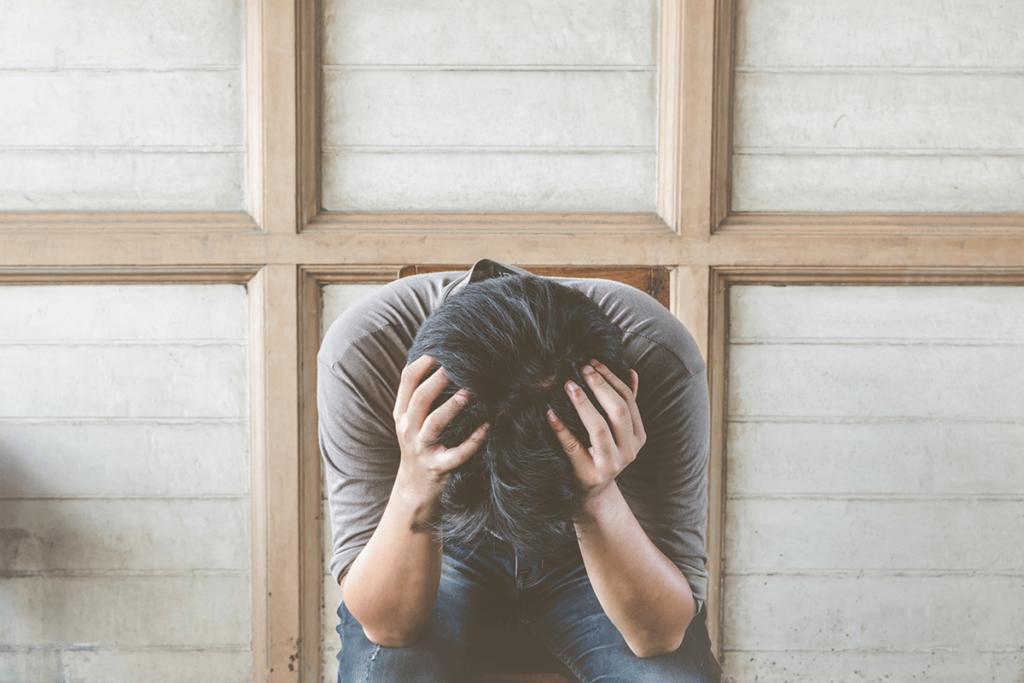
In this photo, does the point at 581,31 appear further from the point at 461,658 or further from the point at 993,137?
the point at 461,658

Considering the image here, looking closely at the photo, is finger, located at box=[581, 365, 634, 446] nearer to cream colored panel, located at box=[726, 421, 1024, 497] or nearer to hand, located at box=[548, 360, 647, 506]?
hand, located at box=[548, 360, 647, 506]

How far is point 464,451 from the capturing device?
56 cm

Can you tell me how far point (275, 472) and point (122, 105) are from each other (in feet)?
2.32

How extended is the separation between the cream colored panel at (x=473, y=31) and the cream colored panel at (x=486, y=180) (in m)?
0.16

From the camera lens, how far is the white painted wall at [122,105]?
1090 millimetres

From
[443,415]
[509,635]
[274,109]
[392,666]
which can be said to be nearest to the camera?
[443,415]

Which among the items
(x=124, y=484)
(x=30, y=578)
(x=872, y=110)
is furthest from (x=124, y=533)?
(x=872, y=110)

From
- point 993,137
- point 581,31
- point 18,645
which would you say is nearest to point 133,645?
point 18,645

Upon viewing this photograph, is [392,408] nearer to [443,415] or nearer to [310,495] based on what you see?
[443,415]

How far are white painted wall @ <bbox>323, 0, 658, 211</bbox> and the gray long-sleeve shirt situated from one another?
0.39 metres

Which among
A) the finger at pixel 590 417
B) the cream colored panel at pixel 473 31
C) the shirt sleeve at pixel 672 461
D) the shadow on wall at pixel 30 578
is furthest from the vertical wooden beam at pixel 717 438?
the shadow on wall at pixel 30 578

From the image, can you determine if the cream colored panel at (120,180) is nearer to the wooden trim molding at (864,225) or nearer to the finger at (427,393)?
the finger at (427,393)

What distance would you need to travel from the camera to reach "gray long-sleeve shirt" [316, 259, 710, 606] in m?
0.73

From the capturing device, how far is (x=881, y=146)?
1.10 metres
